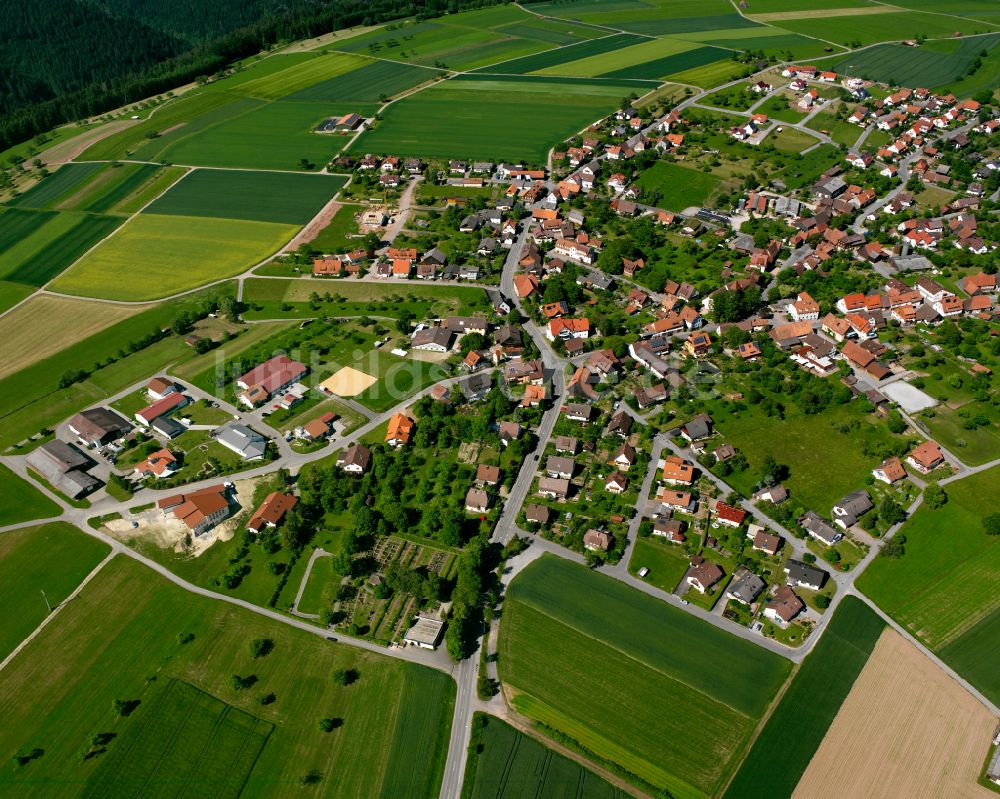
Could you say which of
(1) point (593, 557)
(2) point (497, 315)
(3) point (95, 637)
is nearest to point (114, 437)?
(3) point (95, 637)

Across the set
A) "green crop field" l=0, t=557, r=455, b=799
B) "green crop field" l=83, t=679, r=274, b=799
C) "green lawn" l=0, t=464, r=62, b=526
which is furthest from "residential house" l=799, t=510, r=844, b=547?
"green lawn" l=0, t=464, r=62, b=526

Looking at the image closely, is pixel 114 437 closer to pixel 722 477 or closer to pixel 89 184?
pixel 722 477

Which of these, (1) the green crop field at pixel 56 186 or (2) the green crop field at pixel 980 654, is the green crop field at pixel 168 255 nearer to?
(1) the green crop field at pixel 56 186

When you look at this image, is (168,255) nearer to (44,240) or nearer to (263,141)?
(44,240)

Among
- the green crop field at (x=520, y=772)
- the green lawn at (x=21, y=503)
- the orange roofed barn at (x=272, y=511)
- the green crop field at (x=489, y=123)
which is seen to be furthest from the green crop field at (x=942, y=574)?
the green crop field at (x=489, y=123)

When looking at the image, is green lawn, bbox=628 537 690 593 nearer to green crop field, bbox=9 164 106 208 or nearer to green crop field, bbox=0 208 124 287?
green crop field, bbox=0 208 124 287

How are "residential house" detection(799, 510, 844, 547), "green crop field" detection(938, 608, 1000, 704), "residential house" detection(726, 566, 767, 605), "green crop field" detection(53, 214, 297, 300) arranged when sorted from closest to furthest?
"green crop field" detection(938, 608, 1000, 704) < "residential house" detection(726, 566, 767, 605) < "residential house" detection(799, 510, 844, 547) < "green crop field" detection(53, 214, 297, 300)
